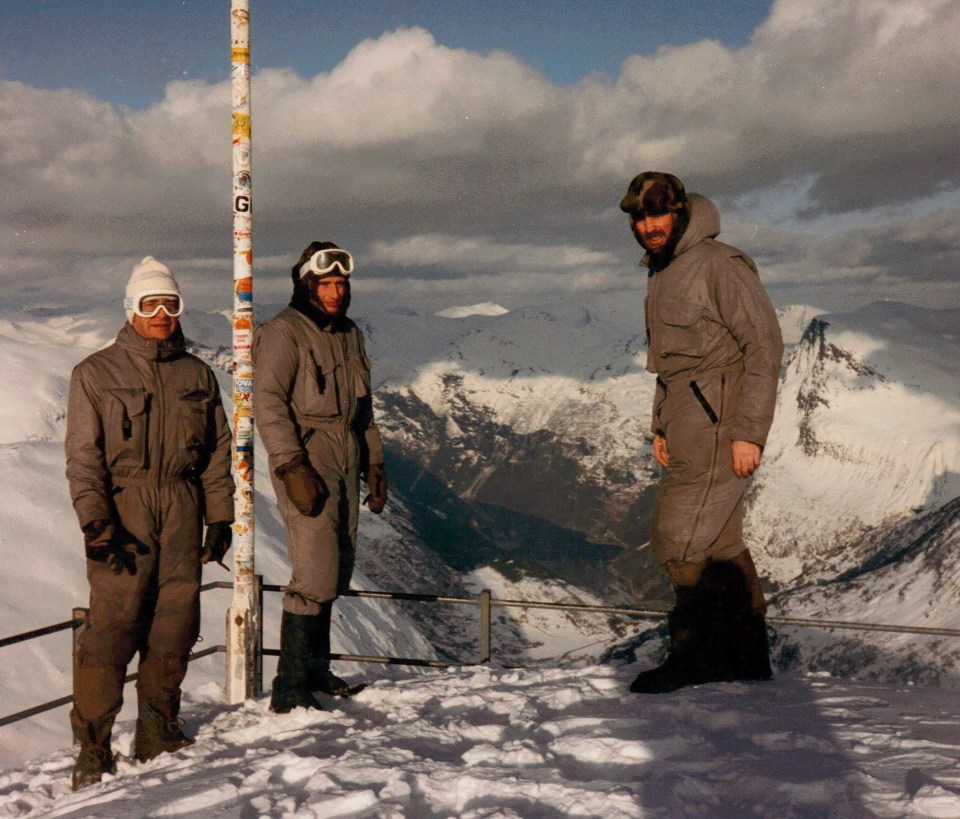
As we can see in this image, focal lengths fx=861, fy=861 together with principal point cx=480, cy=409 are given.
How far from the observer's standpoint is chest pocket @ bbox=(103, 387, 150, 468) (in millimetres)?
5195

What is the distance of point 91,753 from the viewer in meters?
5.24

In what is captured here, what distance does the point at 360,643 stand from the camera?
95438 millimetres

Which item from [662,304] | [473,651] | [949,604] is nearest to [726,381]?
[662,304]

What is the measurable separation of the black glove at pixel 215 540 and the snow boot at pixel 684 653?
2.97 m

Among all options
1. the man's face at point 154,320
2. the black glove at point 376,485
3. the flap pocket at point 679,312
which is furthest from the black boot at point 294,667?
the flap pocket at point 679,312

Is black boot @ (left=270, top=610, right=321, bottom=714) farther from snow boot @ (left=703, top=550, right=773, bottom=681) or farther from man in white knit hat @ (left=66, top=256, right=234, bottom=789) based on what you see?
snow boot @ (left=703, top=550, right=773, bottom=681)

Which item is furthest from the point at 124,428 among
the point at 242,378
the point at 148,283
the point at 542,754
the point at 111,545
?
the point at 542,754

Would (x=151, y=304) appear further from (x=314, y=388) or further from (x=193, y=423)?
(x=314, y=388)

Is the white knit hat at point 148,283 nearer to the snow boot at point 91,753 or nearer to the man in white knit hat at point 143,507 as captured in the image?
the man in white knit hat at point 143,507

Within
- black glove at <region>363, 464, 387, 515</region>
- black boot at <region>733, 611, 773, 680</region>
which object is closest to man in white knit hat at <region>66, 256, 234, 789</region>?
black glove at <region>363, 464, 387, 515</region>

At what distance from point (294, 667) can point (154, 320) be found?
2.57 m

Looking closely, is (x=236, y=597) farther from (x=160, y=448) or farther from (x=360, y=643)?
(x=360, y=643)

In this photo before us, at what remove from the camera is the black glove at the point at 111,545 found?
4918 mm

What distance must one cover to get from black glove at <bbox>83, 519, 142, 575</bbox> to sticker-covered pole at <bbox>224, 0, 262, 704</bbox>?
1.40 meters
